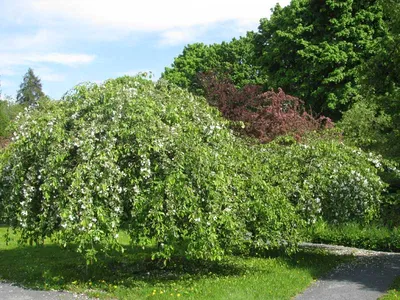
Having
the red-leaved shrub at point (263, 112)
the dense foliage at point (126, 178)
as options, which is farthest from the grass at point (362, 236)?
the dense foliage at point (126, 178)

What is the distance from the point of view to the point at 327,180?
33.4 feet

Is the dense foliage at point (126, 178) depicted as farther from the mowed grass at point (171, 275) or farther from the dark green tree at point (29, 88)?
the dark green tree at point (29, 88)

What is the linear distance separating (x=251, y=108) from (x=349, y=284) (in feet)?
41.6

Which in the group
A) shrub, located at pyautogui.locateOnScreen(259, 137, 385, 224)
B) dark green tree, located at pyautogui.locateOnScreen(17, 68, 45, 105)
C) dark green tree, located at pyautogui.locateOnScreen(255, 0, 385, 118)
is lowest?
shrub, located at pyautogui.locateOnScreen(259, 137, 385, 224)

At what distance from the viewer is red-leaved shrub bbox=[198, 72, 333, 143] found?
17.0 metres

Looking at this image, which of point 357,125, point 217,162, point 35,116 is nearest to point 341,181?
point 217,162

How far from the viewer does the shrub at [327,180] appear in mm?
10141

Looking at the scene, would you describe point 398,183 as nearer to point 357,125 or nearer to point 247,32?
point 357,125

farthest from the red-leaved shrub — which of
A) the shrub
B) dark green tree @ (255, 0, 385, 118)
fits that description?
the shrub

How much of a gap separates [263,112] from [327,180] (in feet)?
26.2

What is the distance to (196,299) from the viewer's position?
7.65 meters

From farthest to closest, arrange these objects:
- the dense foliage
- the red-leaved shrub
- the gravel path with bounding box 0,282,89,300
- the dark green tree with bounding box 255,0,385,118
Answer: the dark green tree with bounding box 255,0,385,118 < the red-leaved shrub < the gravel path with bounding box 0,282,89,300 < the dense foliage

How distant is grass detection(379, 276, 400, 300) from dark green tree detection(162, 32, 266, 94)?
2505cm

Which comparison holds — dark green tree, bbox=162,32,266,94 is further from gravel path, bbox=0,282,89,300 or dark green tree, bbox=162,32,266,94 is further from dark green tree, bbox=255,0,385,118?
gravel path, bbox=0,282,89,300
